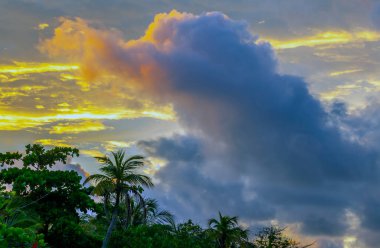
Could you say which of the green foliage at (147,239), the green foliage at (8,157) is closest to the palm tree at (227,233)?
the green foliage at (147,239)

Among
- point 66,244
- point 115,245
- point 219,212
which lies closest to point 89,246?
point 66,244

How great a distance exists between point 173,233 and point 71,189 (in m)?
20.3

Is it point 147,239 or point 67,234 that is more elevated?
point 147,239

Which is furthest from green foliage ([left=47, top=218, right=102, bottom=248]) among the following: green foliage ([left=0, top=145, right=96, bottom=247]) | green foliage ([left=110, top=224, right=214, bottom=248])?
green foliage ([left=110, top=224, right=214, bottom=248])

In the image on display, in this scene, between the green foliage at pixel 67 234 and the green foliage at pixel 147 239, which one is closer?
the green foliage at pixel 67 234

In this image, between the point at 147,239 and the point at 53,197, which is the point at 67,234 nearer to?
the point at 53,197

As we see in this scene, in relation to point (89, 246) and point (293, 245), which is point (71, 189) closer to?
point (89, 246)

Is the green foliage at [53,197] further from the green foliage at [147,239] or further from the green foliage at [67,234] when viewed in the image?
the green foliage at [147,239]

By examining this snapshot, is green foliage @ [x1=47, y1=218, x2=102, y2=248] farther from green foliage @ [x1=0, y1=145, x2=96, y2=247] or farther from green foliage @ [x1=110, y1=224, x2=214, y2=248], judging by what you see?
green foliage @ [x1=110, y1=224, x2=214, y2=248]

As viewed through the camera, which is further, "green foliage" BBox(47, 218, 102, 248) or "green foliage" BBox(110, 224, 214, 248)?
"green foliage" BBox(110, 224, 214, 248)

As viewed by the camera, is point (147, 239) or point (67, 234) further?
point (147, 239)

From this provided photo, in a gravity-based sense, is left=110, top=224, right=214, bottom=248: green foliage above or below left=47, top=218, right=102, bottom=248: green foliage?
above

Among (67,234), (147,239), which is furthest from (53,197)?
(147,239)

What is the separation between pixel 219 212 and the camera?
57500mm
